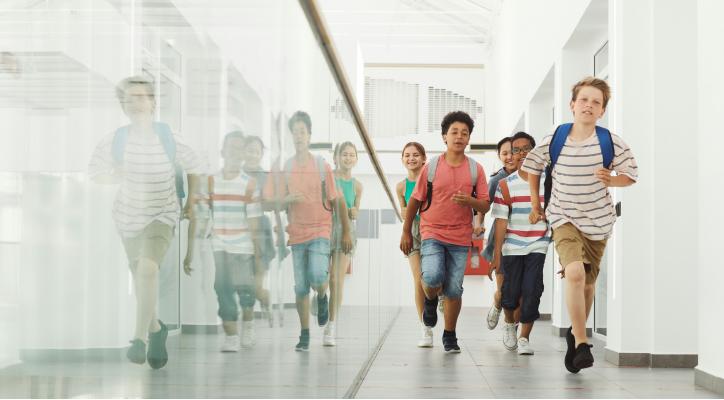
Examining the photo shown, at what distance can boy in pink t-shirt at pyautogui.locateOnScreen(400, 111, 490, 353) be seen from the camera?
17.5ft

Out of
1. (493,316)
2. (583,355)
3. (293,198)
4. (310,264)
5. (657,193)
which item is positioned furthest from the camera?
(493,316)

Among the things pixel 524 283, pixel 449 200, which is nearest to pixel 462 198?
pixel 449 200

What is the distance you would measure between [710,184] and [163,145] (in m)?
3.34

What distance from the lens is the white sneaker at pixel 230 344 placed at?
1405mm

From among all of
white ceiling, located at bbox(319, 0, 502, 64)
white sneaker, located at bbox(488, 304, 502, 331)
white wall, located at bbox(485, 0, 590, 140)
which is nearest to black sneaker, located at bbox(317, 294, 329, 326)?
white sneaker, located at bbox(488, 304, 502, 331)

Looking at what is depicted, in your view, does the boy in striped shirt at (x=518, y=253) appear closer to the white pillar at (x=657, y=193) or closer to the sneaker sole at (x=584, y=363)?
the white pillar at (x=657, y=193)

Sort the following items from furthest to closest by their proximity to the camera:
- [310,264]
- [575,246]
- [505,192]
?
[505,192] → [575,246] → [310,264]

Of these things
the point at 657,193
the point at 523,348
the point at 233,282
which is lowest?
the point at 523,348

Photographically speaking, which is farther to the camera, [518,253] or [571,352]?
[518,253]

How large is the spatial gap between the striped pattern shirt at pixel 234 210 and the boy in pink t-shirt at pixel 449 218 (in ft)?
12.3

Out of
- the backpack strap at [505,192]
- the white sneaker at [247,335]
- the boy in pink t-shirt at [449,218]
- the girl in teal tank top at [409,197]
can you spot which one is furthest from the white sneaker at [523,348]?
the white sneaker at [247,335]

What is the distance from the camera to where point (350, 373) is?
3.43 meters

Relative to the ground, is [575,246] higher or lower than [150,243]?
lower

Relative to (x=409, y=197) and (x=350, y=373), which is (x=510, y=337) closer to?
(x=409, y=197)
